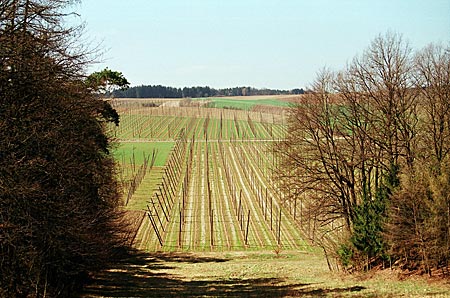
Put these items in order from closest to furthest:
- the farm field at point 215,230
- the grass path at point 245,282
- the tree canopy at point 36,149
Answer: the tree canopy at point 36,149 < the grass path at point 245,282 < the farm field at point 215,230

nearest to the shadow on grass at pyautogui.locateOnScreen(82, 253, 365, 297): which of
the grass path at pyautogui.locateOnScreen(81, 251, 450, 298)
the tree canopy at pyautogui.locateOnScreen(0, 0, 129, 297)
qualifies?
the grass path at pyautogui.locateOnScreen(81, 251, 450, 298)

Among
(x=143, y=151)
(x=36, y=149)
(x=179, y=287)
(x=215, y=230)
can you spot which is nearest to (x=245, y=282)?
(x=179, y=287)

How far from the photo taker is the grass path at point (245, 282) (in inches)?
715

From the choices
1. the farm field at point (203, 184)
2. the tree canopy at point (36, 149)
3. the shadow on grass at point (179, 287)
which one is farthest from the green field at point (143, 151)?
the tree canopy at point (36, 149)

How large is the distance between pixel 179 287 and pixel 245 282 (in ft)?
10.9

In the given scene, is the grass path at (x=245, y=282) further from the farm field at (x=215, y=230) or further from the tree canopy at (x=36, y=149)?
the tree canopy at (x=36, y=149)

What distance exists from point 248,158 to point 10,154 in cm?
6280

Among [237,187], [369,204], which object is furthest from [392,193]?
[237,187]

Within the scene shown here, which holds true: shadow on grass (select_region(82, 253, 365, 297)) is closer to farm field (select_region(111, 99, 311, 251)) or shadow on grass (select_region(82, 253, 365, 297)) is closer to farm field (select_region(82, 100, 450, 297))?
farm field (select_region(82, 100, 450, 297))

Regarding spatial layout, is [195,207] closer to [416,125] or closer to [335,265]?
[335,265]

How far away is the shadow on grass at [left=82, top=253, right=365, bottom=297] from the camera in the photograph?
1820cm

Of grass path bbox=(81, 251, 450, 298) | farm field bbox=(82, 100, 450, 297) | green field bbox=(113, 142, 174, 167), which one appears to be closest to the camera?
grass path bbox=(81, 251, 450, 298)

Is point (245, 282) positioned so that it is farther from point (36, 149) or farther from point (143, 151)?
point (143, 151)

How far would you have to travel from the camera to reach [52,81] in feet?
40.5
